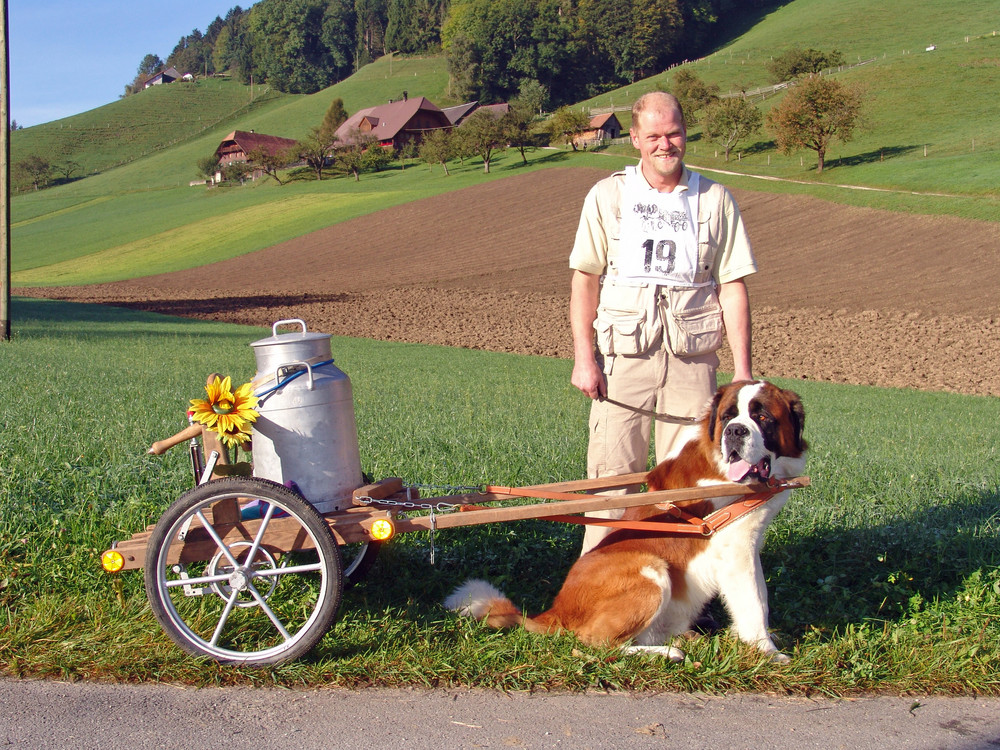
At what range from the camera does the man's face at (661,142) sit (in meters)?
3.88

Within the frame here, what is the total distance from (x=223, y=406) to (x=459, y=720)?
62.8 inches

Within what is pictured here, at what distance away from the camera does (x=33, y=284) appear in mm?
45406

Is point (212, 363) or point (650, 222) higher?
point (650, 222)

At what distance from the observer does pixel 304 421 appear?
11.8 feet

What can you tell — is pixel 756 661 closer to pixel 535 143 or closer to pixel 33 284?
pixel 33 284

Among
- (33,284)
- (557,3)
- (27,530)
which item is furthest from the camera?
(557,3)

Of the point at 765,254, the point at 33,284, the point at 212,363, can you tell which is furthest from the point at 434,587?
the point at 33,284

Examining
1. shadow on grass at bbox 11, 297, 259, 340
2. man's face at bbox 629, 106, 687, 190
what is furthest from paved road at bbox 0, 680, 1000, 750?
shadow on grass at bbox 11, 297, 259, 340

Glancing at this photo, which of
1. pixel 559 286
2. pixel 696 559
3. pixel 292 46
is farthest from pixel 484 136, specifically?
pixel 292 46

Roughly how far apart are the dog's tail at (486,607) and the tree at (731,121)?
6341 cm

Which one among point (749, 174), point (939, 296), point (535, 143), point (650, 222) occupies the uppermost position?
point (535, 143)

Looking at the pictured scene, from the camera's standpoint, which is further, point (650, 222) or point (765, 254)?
point (765, 254)

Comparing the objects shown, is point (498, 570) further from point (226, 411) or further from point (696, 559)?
point (226, 411)

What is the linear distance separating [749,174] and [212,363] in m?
49.1
